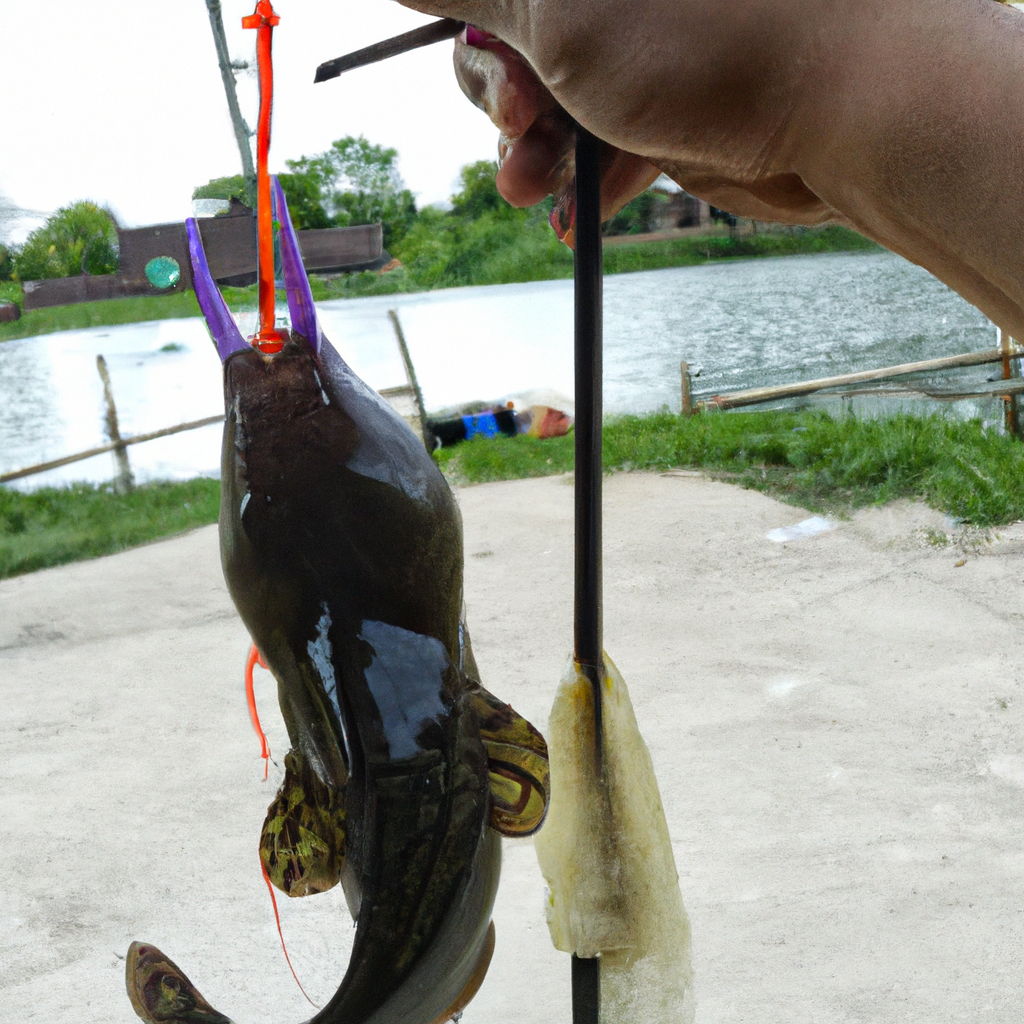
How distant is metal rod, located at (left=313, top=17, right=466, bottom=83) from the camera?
1.65ft

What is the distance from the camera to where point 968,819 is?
227cm

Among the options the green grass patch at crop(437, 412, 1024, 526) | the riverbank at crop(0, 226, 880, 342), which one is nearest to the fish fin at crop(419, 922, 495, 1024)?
the green grass patch at crop(437, 412, 1024, 526)

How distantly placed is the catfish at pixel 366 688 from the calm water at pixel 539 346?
5.06m

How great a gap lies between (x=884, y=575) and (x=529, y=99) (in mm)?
3336

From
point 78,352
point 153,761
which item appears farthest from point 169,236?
point 78,352

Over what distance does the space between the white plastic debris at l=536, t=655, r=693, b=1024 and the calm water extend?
5.00m

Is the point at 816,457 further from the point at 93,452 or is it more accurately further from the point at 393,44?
the point at 393,44

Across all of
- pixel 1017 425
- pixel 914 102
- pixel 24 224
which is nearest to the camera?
pixel 914 102

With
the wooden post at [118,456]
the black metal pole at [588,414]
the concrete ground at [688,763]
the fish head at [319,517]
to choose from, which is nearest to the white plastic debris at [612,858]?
the black metal pole at [588,414]

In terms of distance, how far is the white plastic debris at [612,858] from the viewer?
520 mm

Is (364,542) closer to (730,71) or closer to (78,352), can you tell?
(730,71)

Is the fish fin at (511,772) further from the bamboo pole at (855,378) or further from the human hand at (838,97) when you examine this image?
the bamboo pole at (855,378)

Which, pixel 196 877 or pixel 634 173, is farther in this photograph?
pixel 196 877

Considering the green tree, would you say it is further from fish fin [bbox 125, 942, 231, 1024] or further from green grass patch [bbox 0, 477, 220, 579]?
fish fin [bbox 125, 942, 231, 1024]
